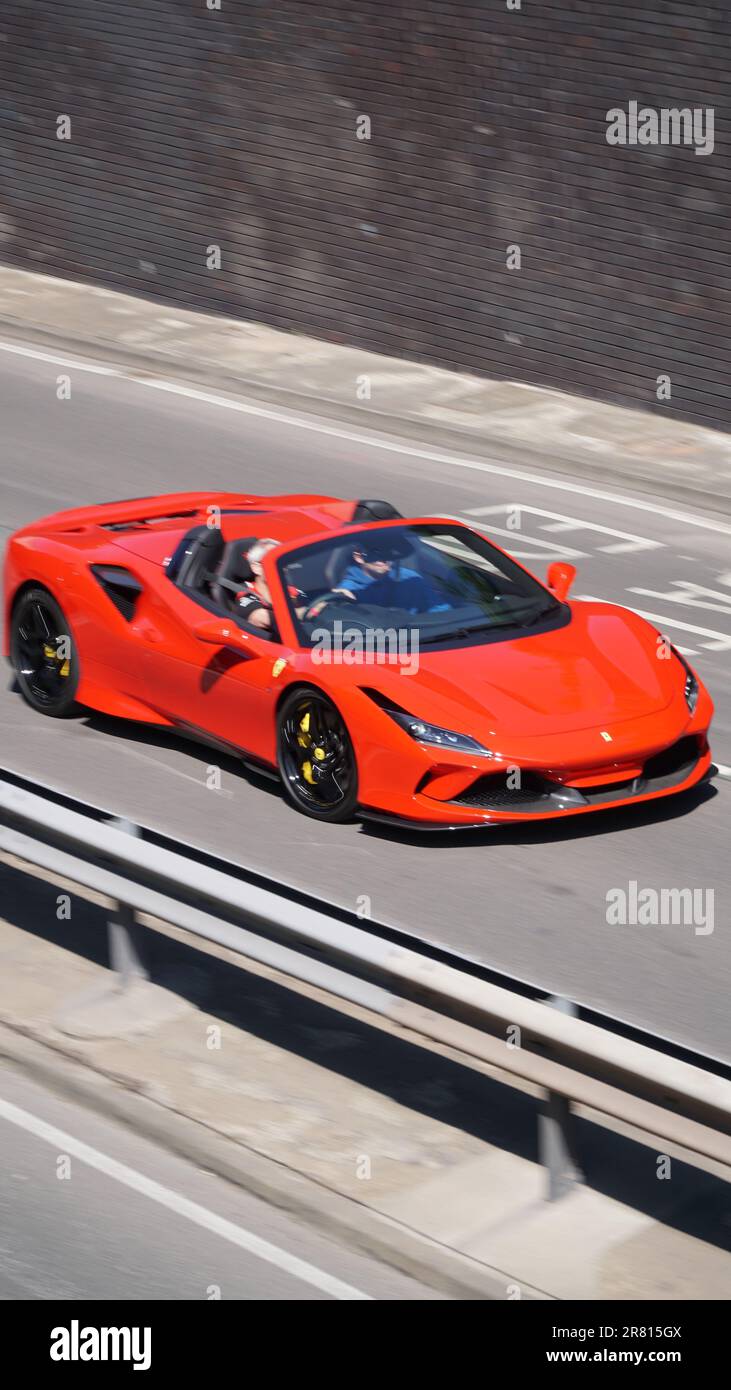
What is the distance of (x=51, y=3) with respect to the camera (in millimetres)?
22594

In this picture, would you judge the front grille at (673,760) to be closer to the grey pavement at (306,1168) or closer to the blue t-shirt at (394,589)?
the blue t-shirt at (394,589)

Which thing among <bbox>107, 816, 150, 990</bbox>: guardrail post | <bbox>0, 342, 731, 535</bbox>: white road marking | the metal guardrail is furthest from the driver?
<bbox>0, 342, 731, 535</bbox>: white road marking

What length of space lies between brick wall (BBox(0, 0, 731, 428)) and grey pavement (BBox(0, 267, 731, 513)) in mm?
285

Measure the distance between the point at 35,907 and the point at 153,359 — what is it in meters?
12.7

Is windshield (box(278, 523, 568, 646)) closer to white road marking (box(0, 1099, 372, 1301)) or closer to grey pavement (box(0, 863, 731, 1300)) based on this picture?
grey pavement (box(0, 863, 731, 1300))

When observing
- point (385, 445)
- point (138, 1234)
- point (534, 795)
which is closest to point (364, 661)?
point (534, 795)

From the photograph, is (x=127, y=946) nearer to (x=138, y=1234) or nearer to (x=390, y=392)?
(x=138, y=1234)

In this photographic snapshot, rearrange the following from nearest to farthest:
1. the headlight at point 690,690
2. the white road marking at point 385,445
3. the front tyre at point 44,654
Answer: the headlight at point 690,690, the front tyre at point 44,654, the white road marking at point 385,445

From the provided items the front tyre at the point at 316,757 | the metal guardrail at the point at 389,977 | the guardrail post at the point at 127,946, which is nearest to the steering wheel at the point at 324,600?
the front tyre at the point at 316,757

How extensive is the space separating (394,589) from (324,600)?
0.35 metres

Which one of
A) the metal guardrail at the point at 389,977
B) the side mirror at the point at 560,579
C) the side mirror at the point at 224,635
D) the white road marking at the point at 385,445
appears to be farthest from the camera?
the white road marking at the point at 385,445

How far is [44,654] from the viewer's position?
10.8 meters

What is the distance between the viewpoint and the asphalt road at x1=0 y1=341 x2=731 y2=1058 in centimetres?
804

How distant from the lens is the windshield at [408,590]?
367 inches
